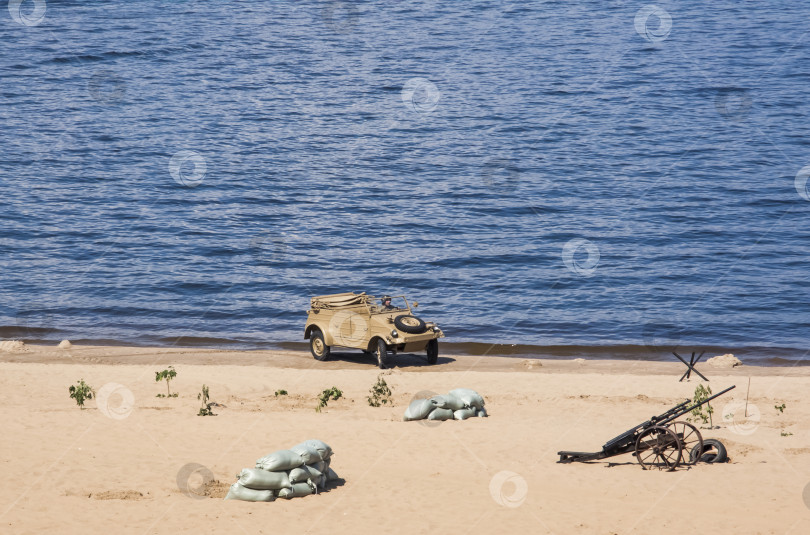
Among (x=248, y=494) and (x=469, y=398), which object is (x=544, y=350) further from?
(x=248, y=494)

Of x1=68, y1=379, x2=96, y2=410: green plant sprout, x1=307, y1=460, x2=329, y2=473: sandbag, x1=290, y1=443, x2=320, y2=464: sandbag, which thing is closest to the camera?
→ x1=290, y1=443, x2=320, y2=464: sandbag

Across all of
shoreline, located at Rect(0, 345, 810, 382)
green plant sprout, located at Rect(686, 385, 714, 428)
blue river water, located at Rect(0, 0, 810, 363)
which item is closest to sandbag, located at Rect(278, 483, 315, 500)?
green plant sprout, located at Rect(686, 385, 714, 428)

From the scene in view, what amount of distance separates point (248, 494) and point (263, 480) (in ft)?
0.97

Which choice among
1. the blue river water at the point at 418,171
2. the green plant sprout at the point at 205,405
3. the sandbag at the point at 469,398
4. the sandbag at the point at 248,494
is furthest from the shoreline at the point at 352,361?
the sandbag at the point at 248,494

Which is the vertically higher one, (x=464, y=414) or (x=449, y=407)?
(x=449, y=407)

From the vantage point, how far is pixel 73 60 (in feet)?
197

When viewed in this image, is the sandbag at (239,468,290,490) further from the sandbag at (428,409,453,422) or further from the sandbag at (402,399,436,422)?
the sandbag at (428,409,453,422)

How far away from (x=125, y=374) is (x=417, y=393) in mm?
7482

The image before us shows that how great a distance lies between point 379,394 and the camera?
63.9ft

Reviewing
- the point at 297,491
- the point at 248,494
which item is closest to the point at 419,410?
the point at 297,491

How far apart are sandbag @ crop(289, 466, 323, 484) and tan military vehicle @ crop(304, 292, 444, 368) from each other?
318 inches

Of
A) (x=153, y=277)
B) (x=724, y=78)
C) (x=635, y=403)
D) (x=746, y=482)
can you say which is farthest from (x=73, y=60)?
(x=746, y=482)

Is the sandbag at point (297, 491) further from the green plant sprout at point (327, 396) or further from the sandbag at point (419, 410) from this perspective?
the green plant sprout at point (327, 396)

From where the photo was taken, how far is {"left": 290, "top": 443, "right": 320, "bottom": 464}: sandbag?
13.7 meters
